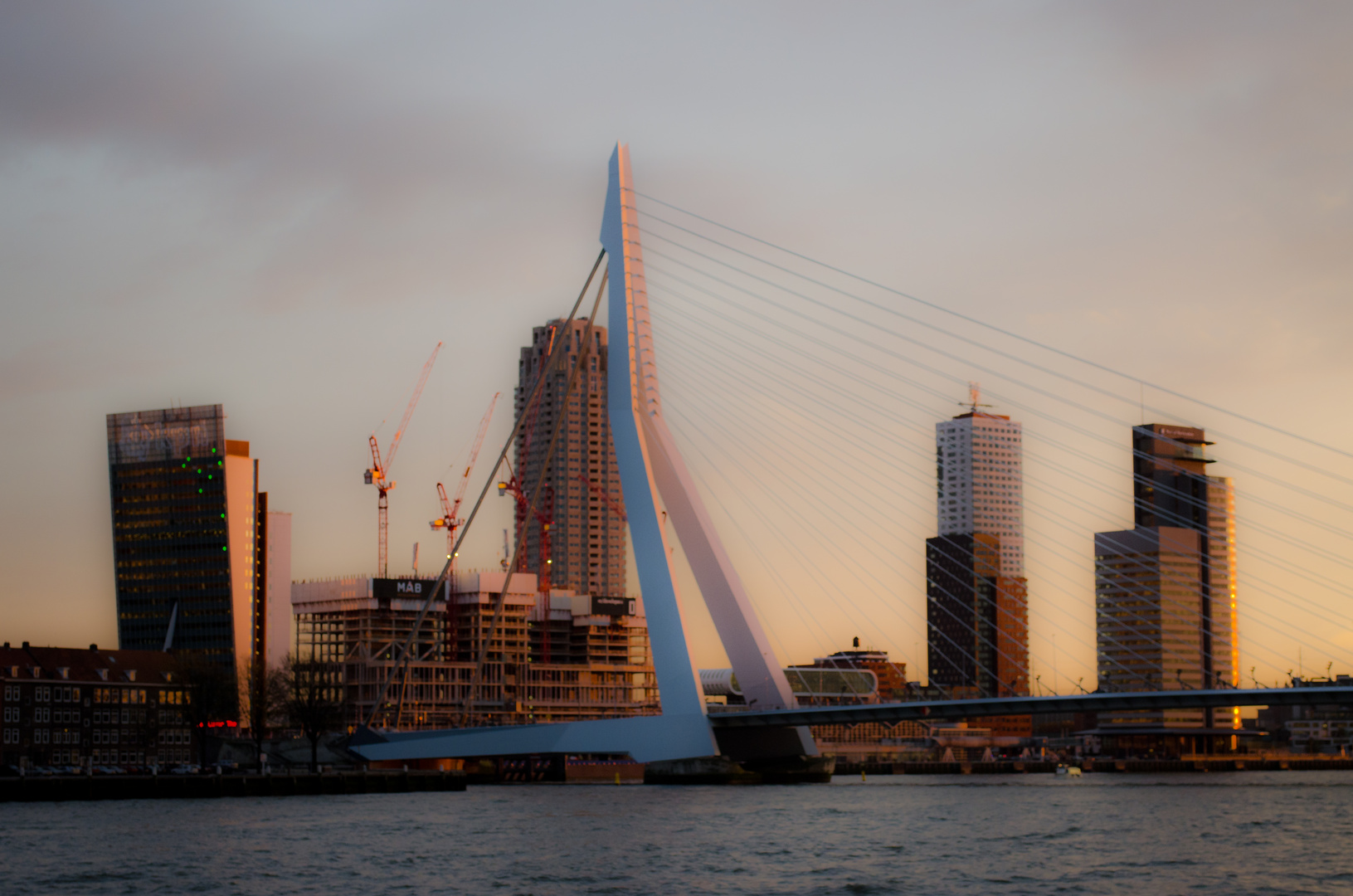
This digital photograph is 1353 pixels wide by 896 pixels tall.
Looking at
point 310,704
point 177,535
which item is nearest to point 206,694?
point 310,704

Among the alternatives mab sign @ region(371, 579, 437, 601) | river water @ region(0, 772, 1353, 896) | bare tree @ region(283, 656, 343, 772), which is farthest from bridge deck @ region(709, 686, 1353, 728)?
mab sign @ region(371, 579, 437, 601)

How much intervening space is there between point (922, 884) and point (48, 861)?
22018 mm

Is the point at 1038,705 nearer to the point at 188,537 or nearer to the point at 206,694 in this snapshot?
the point at 206,694

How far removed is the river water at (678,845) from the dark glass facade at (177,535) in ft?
310

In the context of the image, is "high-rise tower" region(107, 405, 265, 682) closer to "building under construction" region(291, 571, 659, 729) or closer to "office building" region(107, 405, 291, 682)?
"office building" region(107, 405, 291, 682)

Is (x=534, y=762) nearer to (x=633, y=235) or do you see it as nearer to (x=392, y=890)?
(x=633, y=235)

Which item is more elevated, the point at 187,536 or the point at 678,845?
the point at 187,536

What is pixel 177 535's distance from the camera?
164 m

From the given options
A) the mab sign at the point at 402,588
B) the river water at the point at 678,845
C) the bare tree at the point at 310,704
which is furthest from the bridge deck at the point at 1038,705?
the mab sign at the point at 402,588

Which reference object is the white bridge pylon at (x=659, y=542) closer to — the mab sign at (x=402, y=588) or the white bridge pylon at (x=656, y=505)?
the white bridge pylon at (x=656, y=505)

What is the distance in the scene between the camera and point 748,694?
233 ft

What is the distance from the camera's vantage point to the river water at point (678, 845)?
122 feet

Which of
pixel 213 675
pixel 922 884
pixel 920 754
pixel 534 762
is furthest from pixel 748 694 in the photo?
pixel 920 754

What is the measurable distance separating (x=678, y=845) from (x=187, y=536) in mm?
127856
